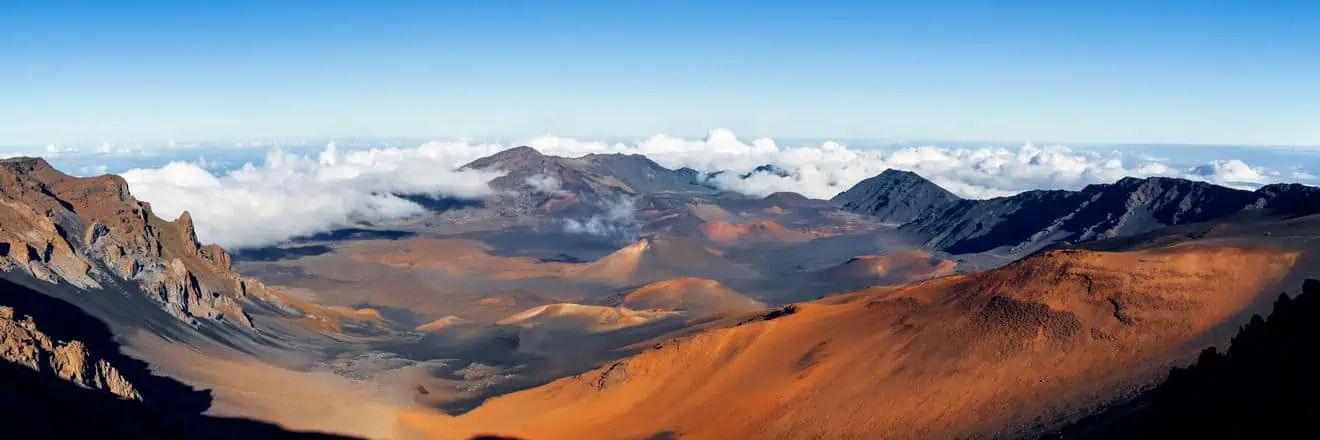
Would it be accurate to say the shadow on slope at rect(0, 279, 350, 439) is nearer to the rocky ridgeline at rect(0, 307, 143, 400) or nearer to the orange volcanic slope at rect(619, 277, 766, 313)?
the rocky ridgeline at rect(0, 307, 143, 400)

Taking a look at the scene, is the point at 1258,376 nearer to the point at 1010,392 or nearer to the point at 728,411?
the point at 1010,392

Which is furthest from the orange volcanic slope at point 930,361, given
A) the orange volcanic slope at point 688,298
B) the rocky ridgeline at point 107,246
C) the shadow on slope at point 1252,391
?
the orange volcanic slope at point 688,298

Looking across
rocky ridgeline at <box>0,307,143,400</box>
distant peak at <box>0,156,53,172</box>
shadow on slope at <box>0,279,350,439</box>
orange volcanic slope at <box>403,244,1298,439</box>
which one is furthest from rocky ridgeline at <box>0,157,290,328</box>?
orange volcanic slope at <box>403,244,1298,439</box>

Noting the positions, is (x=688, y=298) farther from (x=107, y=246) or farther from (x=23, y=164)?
(x=23, y=164)

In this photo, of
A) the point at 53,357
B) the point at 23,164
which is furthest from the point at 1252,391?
the point at 23,164

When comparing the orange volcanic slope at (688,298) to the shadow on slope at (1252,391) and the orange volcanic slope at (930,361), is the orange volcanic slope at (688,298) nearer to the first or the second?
the orange volcanic slope at (930,361)

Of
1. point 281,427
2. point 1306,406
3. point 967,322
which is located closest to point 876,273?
point 967,322
